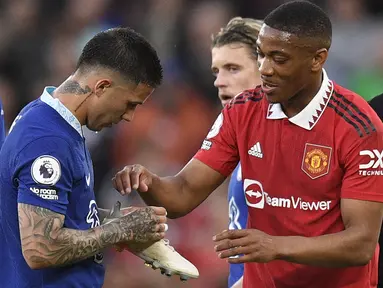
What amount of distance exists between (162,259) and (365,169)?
3.60 feet

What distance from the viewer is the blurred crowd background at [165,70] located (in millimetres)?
8695

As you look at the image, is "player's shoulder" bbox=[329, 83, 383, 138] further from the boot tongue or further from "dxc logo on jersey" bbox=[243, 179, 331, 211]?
the boot tongue

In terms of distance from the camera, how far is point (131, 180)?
470cm

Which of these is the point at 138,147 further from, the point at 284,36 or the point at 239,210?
the point at 284,36

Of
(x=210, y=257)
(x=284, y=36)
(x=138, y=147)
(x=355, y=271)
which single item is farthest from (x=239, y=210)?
(x=138, y=147)

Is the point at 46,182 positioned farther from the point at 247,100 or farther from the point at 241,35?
the point at 241,35

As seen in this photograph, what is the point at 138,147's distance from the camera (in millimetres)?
9266

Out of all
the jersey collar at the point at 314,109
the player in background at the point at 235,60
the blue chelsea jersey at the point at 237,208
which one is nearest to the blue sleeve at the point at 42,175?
the jersey collar at the point at 314,109

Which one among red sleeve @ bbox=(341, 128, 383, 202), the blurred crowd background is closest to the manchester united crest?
red sleeve @ bbox=(341, 128, 383, 202)

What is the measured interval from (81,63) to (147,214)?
0.81 m

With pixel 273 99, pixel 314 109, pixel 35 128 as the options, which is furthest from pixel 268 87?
pixel 35 128

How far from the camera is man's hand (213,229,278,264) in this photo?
4074 mm

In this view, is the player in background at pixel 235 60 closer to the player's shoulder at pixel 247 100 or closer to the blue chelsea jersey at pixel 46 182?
the player's shoulder at pixel 247 100

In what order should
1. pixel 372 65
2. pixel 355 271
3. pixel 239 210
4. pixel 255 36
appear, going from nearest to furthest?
pixel 355 271
pixel 239 210
pixel 255 36
pixel 372 65
